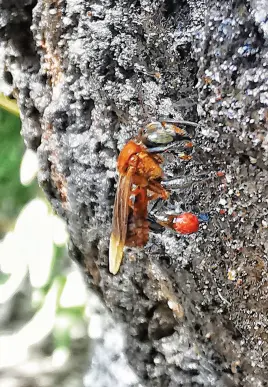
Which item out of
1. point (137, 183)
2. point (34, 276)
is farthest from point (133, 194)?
point (34, 276)

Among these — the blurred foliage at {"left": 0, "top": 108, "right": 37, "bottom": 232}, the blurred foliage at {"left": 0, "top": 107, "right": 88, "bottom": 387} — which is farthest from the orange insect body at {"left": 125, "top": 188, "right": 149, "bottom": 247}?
the blurred foliage at {"left": 0, "top": 108, "right": 37, "bottom": 232}

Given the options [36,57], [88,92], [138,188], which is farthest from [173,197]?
[36,57]

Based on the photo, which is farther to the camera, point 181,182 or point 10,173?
point 10,173

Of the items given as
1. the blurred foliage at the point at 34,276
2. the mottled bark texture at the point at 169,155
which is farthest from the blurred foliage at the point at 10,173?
the mottled bark texture at the point at 169,155

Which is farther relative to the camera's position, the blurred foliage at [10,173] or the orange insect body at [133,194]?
the blurred foliage at [10,173]

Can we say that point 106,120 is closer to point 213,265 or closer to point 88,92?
point 88,92

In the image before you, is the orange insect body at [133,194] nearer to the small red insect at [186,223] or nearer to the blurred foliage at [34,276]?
the small red insect at [186,223]

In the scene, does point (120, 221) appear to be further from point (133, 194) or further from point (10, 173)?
point (10, 173)

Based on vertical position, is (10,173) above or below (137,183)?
below
